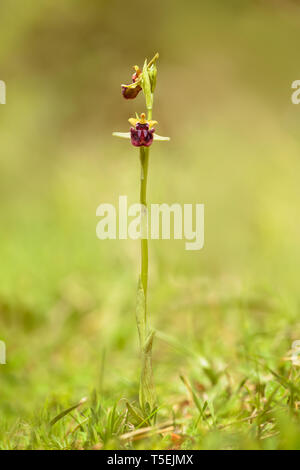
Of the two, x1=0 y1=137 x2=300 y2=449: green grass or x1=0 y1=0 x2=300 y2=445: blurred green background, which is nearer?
x1=0 y1=137 x2=300 y2=449: green grass

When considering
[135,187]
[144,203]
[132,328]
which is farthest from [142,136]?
[135,187]

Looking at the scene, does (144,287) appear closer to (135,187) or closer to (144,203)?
(144,203)

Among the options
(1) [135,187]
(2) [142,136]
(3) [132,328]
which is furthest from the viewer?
(1) [135,187]

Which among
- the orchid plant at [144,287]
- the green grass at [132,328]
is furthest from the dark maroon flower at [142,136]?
the green grass at [132,328]

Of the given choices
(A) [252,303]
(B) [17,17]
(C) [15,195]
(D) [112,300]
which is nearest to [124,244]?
(D) [112,300]

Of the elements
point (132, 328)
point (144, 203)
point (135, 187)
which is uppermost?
point (135, 187)

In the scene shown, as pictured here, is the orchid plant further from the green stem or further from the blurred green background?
the blurred green background

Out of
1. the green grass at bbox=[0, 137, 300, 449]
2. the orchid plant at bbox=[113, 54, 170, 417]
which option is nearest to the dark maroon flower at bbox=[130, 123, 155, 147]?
the orchid plant at bbox=[113, 54, 170, 417]

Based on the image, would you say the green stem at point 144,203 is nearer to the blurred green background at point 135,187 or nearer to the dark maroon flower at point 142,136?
the dark maroon flower at point 142,136

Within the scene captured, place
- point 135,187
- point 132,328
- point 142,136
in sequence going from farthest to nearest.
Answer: point 135,187 < point 132,328 < point 142,136
